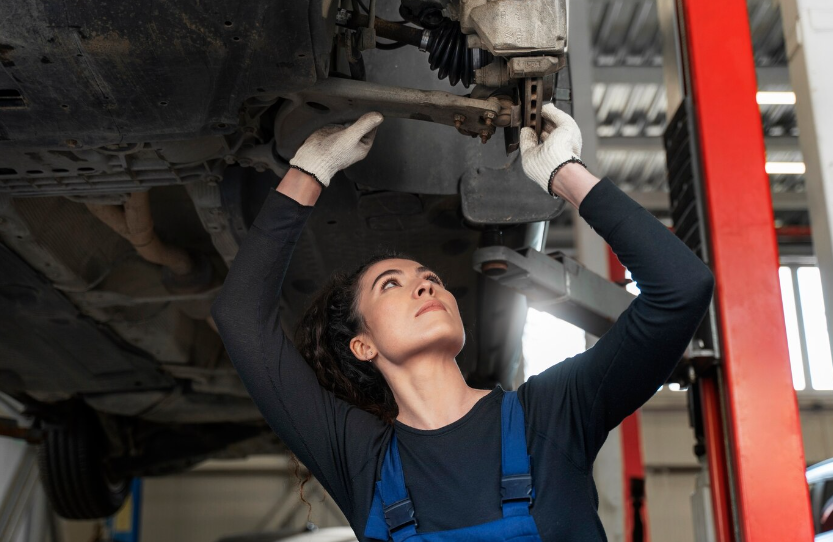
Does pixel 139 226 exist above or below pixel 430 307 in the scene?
above

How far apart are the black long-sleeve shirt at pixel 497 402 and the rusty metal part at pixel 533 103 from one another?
366 mm

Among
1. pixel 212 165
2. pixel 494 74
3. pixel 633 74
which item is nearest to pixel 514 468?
pixel 494 74

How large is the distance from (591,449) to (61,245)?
1.85 meters

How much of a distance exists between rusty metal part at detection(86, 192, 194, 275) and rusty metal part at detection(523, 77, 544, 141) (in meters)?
1.13

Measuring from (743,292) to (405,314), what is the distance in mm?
2145

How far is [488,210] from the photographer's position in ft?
7.30

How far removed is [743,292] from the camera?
3.25 m

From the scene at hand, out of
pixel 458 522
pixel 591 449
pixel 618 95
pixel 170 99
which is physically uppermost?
pixel 618 95

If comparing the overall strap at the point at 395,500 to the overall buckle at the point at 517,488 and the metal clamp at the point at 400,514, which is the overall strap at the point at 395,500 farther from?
→ the overall buckle at the point at 517,488

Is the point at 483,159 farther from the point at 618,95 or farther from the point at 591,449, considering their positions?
the point at 618,95

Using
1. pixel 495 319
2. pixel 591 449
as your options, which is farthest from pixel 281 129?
pixel 495 319

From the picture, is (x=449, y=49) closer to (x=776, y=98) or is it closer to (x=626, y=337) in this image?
(x=626, y=337)

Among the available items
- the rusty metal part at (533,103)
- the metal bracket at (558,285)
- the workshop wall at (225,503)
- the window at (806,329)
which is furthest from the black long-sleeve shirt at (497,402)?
the window at (806,329)

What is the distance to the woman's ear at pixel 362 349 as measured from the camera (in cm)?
161
